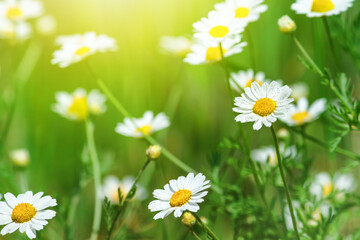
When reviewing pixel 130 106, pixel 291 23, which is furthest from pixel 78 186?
pixel 291 23

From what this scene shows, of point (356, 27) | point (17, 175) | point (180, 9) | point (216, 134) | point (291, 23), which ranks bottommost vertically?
point (216, 134)

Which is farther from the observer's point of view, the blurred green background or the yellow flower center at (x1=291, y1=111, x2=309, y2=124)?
the blurred green background

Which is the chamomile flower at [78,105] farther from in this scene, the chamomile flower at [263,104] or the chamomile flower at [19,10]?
the chamomile flower at [263,104]

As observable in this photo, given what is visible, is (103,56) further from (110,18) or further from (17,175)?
(17,175)

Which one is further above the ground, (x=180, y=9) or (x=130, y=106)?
(x=180, y=9)

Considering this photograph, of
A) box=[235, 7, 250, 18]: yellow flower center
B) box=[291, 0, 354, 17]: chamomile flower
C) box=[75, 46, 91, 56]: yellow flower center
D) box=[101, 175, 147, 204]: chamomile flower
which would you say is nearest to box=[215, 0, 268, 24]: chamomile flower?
box=[235, 7, 250, 18]: yellow flower center

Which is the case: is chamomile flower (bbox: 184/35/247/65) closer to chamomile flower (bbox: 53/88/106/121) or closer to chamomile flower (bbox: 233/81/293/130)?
chamomile flower (bbox: 233/81/293/130)

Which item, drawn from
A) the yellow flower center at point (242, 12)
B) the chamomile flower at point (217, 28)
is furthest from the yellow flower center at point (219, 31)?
the yellow flower center at point (242, 12)
